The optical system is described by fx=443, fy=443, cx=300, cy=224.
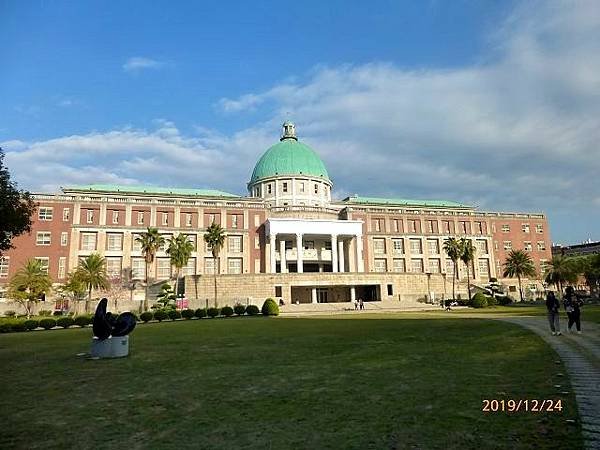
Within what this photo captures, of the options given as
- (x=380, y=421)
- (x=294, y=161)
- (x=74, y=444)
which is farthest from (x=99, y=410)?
(x=294, y=161)

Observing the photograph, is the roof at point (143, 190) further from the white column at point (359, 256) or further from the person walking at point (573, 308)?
the person walking at point (573, 308)

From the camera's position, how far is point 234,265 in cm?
7681

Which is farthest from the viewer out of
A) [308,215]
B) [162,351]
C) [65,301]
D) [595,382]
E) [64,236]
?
[308,215]

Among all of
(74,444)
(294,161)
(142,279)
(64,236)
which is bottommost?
(74,444)

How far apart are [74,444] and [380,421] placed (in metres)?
4.95

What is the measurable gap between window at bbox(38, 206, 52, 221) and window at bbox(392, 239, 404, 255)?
196 feet

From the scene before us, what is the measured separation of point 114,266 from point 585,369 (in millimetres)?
71218

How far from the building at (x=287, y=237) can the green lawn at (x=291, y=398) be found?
47.6 m

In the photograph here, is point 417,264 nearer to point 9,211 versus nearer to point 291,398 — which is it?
point 9,211

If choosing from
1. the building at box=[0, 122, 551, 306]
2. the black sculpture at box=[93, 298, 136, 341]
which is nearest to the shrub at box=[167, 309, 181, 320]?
the building at box=[0, 122, 551, 306]

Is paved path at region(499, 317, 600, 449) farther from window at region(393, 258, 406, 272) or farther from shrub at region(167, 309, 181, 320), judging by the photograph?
window at region(393, 258, 406, 272)

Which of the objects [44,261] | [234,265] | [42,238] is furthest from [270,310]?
[42,238]

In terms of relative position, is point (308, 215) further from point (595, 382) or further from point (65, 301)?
point (595, 382)

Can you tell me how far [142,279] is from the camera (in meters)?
71.9
